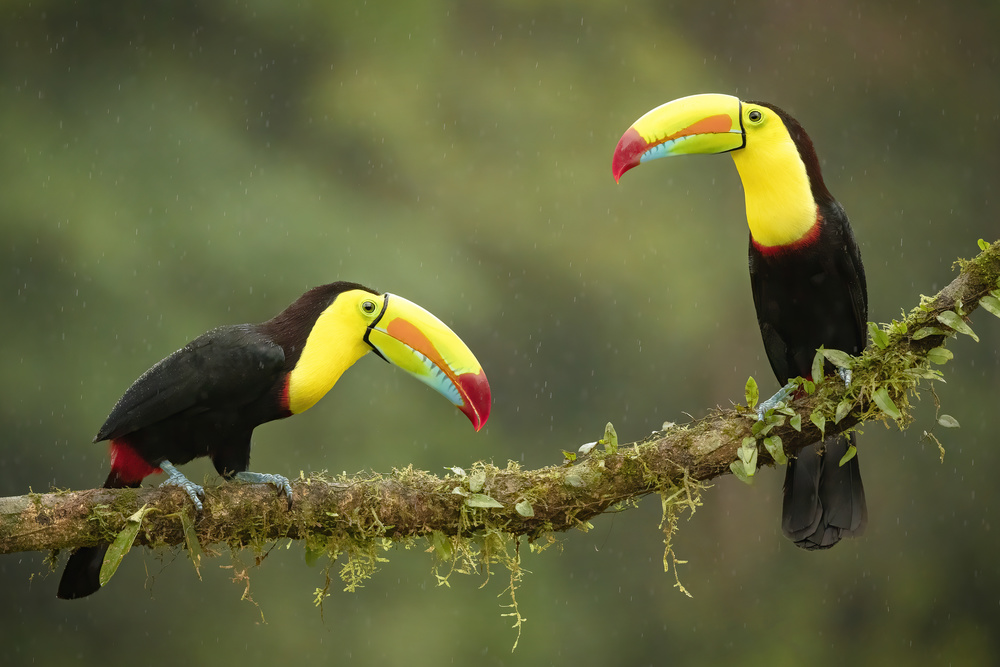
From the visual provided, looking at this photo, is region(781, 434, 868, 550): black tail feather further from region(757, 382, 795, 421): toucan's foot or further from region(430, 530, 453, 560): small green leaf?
region(430, 530, 453, 560): small green leaf

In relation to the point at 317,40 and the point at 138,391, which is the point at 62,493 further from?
the point at 317,40

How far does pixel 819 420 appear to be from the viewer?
8.39 feet

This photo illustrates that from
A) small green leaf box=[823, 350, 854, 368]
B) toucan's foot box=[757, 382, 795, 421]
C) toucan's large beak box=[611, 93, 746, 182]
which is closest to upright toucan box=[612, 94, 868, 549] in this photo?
toucan's large beak box=[611, 93, 746, 182]

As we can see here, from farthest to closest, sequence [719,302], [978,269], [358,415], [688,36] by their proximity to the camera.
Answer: [688,36] < [719,302] < [358,415] < [978,269]

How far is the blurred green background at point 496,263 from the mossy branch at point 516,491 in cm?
356

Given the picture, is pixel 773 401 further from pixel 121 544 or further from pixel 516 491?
pixel 121 544

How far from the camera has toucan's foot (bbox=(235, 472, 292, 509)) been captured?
105 inches

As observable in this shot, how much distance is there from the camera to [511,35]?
24.6 feet

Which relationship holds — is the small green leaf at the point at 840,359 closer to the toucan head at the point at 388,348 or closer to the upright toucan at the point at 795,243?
the upright toucan at the point at 795,243

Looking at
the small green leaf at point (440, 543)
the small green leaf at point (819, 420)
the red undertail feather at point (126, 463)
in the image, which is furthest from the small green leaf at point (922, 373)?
the red undertail feather at point (126, 463)

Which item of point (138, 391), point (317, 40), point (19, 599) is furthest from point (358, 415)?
point (138, 391)

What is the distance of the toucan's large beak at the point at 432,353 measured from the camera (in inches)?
114

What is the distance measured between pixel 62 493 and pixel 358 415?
3945mm

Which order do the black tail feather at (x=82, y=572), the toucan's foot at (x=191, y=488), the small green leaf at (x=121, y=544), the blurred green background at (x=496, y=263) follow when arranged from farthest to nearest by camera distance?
the blurred green background at (x=496, y=263) → the black tail feather at (x=82, y=572) → the toucan's foot at (x=191, y=488) → the small green leaf at (x=121, y=544)
